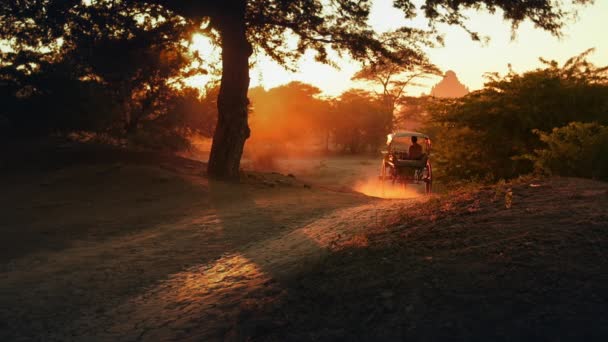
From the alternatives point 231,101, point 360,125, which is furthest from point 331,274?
point 360,125

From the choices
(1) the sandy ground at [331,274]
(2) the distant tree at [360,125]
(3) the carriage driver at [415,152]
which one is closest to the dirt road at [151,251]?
(1) the sandy ground at [331,274]

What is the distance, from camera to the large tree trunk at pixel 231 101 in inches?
643

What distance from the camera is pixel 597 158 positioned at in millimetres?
7859

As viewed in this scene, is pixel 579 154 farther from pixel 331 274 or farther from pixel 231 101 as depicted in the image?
pixel 231 101

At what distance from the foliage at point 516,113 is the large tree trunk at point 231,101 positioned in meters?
7.44

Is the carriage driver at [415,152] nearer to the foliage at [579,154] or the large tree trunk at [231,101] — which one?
the large tree trunk at [231,101]

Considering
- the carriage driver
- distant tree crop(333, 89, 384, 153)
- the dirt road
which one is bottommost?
the dirt road

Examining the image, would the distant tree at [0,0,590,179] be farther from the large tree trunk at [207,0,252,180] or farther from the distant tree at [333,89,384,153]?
the distant tree at [333,89,384,153]

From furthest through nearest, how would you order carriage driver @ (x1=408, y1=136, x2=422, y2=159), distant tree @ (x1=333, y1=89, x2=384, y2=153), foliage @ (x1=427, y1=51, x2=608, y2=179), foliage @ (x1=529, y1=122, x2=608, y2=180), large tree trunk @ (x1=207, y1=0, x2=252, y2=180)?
distant tree @ (x1=333, y1=89, x2=384, y2=153) → large tree trunk @ (x1=207, y1=0, x2=252, y2=180) → carriage driver @ (x1=408, y1=136, x2=422, y2=159) → foliage @ (x1=427, y1=51, x2=608, y2=179) → foliage @ (x1=529, y1=122, x2=608, y2=180)

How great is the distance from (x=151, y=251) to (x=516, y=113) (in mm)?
7522

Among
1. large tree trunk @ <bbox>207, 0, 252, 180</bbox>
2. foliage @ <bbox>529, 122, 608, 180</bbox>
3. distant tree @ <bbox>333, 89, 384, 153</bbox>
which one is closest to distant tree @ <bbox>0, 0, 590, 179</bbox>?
large tree trunk @ <bbox>207, 0, 252, 180</bbox>

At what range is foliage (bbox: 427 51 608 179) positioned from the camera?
10.3 m

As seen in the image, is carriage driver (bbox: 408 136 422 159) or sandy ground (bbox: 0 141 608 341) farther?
carriage driver (bbox: 408 136 422 159)

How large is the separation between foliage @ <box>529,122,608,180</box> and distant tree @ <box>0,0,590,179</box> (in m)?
6.49
